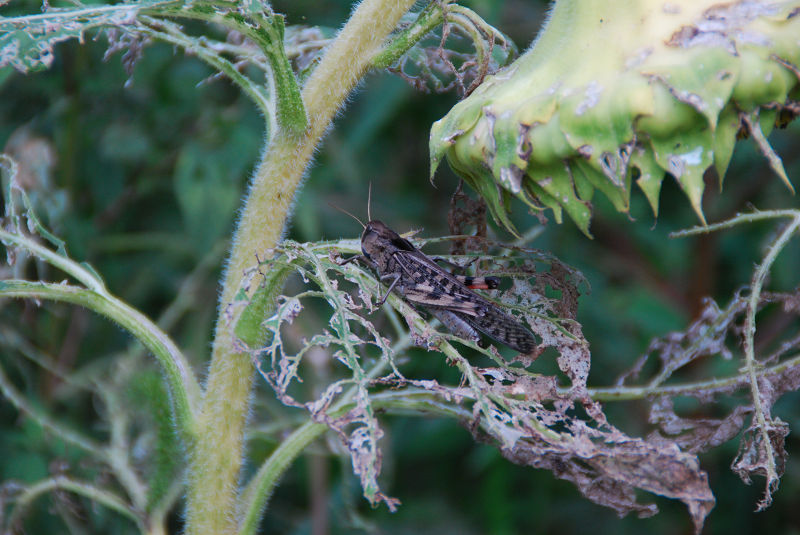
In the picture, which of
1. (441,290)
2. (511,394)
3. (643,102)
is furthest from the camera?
(441,290)

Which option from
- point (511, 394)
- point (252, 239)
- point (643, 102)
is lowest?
point (511, 394)

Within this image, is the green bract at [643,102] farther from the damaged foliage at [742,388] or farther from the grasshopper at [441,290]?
the grasshopper at [441,290]

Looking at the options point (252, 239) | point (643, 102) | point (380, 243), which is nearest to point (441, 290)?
point (380, 243)

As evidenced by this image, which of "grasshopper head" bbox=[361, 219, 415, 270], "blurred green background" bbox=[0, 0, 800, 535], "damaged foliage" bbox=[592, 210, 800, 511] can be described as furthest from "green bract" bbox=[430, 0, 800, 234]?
"blurred green background" bbox=[0, 0, 800, 535]

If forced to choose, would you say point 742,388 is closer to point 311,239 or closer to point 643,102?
point 643,102

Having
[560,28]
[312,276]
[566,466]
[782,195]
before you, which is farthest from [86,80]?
[782,195]

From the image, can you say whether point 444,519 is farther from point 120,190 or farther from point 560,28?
point 560,28

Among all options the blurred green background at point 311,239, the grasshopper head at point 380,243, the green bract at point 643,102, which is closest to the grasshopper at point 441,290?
the grasshopper head at point 380,243
